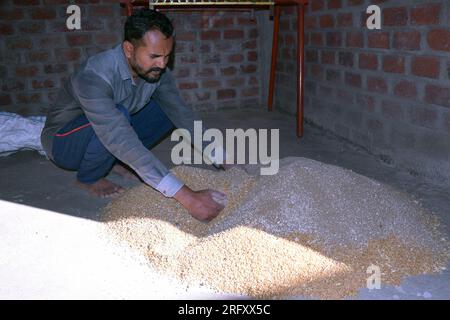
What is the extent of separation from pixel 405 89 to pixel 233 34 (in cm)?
186

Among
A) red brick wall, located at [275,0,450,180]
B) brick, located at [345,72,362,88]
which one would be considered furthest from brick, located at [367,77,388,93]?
brick, located at [345,72,362,88]

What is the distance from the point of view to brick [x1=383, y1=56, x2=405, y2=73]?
253 cm

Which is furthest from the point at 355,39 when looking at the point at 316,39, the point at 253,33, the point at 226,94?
the point at 226,94

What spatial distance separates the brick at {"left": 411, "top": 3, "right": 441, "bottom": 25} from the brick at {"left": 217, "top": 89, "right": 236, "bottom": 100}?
197 centimetres

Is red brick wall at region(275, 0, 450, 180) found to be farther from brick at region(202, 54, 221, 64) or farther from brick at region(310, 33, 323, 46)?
brick at region(202, 54, 221, 64)

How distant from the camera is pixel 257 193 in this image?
191cm

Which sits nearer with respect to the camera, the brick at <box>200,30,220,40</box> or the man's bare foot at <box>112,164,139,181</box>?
the man's bare foot at <box>112,164,139,181</box>

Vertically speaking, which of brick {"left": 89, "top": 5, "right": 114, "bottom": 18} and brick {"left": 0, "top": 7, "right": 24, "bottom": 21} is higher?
brick {"left": 89, "top": 5, "right": 114, "bottom": 18}

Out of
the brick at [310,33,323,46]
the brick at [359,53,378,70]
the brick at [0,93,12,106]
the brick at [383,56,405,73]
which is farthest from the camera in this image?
the brick at [0,93,12,106]

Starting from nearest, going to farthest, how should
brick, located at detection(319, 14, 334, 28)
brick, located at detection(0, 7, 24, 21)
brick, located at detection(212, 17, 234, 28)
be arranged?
1. brick, located at detection(319, 14, 334, 28)
2. brick, located at detection(0, 7, 24, 21)
3. brick, located at detection(212, 17, 234, 28)

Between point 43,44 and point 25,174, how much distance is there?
137 centimetres

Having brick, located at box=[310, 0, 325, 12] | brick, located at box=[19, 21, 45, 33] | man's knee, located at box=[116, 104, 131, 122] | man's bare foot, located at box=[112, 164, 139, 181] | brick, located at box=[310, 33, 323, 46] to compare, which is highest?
brick, located at box=[310, 0, 325, 12]

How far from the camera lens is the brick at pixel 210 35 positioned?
3979mm

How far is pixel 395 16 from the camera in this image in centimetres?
251
